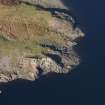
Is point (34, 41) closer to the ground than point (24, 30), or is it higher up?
closer to the ground

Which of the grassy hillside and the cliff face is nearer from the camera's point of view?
the cliff face

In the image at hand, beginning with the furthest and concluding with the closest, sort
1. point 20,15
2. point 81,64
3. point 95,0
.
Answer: point 95,0 < point 20,15 < point 81,64

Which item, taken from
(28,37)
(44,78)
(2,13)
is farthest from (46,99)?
(2,13)

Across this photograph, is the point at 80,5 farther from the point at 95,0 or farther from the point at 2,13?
the point at 2,13

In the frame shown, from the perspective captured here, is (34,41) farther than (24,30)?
No

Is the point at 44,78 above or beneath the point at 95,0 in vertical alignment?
beneath

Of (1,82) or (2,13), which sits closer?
(1,82)

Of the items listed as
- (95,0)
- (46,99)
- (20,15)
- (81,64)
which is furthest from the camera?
(95,0)

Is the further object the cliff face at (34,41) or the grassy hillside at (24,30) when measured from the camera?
the grassy hillside at (24,30)
